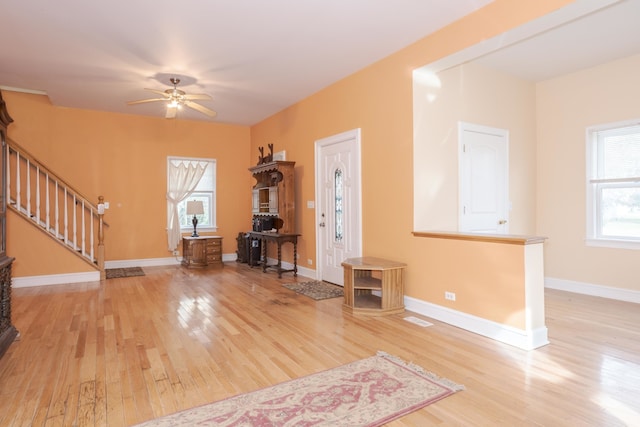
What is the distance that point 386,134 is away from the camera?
4.67m

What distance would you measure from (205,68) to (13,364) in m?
3.93

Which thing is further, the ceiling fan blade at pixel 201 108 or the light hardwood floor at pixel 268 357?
the ceiling fan blade at pixel 201 108

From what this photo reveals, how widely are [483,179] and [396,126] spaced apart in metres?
1.53

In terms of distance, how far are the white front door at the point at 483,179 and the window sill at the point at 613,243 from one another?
1.13 metres

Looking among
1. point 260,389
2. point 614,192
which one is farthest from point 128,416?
point 614,192

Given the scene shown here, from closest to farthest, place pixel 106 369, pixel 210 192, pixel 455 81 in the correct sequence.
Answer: pixel 106 369
pixel 455 81
pixel 210 192

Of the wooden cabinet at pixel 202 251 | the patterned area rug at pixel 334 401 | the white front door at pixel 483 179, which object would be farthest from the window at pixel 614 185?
the wooden cabinet at pixel 202 251

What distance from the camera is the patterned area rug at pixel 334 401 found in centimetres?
210

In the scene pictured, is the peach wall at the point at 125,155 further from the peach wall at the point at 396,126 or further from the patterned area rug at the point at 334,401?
the patterned area rug at the point at 334,401

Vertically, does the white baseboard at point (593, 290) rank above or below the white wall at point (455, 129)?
below

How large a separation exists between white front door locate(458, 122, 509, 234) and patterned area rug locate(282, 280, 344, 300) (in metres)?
1.94

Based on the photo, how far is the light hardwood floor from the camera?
2.24m

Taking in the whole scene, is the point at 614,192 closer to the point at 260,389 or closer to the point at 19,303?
the point at 260,389

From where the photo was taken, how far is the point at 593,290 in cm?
512
